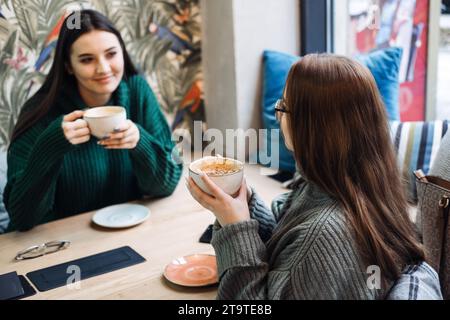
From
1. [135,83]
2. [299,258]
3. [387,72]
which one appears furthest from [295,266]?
[387,72]

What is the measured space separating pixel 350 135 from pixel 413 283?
29 centimetres

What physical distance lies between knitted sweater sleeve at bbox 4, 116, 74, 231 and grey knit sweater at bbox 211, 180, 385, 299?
2.06 ft

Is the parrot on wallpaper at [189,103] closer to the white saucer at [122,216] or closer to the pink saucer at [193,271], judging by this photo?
the white saucer at [122,216]

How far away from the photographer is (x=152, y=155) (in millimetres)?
1722

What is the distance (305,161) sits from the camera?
1.06 m

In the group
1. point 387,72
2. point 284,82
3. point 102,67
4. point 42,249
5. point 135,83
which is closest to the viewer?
point 42,249

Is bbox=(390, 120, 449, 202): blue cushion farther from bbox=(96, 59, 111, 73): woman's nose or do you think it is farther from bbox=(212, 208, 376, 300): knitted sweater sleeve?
bbox=(96, 59, 111, 73): woman's nose

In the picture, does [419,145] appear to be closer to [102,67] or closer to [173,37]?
[102,67]

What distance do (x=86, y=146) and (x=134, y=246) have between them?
1.69ft

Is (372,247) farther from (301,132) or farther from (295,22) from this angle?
(295,22)

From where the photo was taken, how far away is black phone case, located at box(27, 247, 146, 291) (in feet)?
4.06

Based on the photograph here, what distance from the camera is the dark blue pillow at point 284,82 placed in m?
2.02

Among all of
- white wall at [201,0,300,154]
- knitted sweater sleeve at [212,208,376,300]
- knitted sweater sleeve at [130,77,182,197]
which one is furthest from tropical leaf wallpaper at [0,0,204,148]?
knitted sweater sleeve at [212,208,376,300]

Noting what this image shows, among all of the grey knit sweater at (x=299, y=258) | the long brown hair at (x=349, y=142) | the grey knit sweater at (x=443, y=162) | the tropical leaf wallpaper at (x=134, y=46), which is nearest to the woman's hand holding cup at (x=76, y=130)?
the grey knit sweater at (x=299, y=258)
